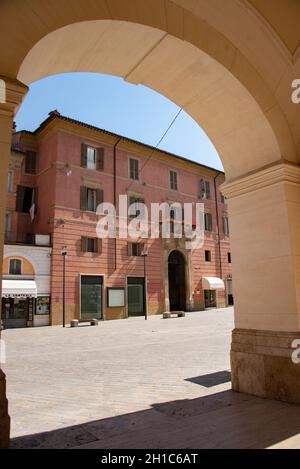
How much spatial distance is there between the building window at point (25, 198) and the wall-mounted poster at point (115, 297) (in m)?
8.31

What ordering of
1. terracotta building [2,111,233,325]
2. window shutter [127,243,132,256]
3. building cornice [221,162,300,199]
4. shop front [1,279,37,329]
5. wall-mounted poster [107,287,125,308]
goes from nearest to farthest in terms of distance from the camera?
1. building cornice [221,162,300,199]
2. shop front [1,279,37,329]
3. terracotta building [2,111,233,325]
4. wall-mounted poster [107,287,125,308]
5. window shutter [127,243,132,256]

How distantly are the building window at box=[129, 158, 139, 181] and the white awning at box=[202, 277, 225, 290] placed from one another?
1129cm

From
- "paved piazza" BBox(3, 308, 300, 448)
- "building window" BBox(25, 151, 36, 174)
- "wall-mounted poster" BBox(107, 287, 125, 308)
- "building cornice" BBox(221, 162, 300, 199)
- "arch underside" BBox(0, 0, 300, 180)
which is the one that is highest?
"building window" BBox(25, 151, 36, 174)

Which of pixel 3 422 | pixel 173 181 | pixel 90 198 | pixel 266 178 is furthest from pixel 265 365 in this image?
pixel 173 181

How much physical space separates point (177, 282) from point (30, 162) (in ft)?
52.6

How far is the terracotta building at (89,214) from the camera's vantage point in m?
23.5

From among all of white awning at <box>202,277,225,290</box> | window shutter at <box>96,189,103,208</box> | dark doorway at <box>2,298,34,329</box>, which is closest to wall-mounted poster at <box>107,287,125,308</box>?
dark doorway at <box>2,298,34,329</box>

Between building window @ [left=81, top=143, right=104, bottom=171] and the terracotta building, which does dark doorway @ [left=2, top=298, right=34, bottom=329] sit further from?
building window @ [left=81, top=143, right=104, bottom=171]

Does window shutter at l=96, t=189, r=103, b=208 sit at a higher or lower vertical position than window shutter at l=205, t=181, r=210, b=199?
lower

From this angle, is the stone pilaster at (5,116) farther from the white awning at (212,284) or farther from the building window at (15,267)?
the white awning at (212,284)

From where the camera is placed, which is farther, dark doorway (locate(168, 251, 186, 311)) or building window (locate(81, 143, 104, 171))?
dark doorway (locate(168, 251, 186, 311))

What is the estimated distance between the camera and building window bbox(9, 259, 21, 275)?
69.5 feet

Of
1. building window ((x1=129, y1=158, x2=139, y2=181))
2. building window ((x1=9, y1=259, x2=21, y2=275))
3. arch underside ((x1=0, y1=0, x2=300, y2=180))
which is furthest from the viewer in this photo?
building window ((x1=129, y1=158, x2=139, y2=181))

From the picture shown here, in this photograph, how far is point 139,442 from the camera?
321cm
